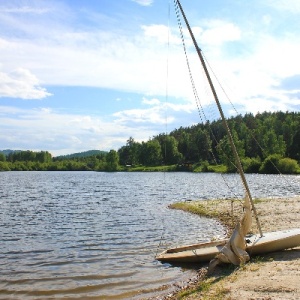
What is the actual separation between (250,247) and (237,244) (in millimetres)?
2018

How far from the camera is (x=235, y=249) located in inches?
770

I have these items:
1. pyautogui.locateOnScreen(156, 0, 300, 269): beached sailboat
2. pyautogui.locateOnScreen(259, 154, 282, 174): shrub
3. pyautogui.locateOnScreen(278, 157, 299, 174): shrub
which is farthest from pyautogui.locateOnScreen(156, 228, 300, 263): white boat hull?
pyautogui.locateOnScreen(259, 154, 282, 174): shrub

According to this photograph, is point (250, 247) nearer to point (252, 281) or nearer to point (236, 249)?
point (236, 249)

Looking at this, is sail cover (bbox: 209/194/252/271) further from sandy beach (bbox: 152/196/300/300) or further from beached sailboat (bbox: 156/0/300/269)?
sandy beach (bbox: 152/196/300/300)

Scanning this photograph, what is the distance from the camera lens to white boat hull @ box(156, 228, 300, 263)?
70.1 feet

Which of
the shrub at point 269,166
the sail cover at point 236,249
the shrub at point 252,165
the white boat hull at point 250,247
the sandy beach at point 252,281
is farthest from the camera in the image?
the shrub at point 252,165

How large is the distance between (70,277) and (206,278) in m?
7.65

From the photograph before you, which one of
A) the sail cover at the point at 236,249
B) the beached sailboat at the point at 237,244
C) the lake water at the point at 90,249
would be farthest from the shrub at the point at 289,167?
the sail cover at the point at 236,249

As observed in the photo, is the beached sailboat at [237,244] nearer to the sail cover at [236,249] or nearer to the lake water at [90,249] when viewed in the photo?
the sail cover at [236,249]

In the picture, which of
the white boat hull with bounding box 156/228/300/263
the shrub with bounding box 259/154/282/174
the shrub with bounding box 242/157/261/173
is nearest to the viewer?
the white boat hull with bounding box 156/228/300/263

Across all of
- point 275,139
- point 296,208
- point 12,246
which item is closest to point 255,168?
point 275,139

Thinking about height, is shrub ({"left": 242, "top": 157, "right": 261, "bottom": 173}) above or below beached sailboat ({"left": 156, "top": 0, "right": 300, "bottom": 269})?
above

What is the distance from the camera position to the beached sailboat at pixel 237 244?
1964 cm

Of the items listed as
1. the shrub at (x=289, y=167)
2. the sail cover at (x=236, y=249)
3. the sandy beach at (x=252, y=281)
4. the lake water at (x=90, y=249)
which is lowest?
the lake water at (x=90, y=249)
